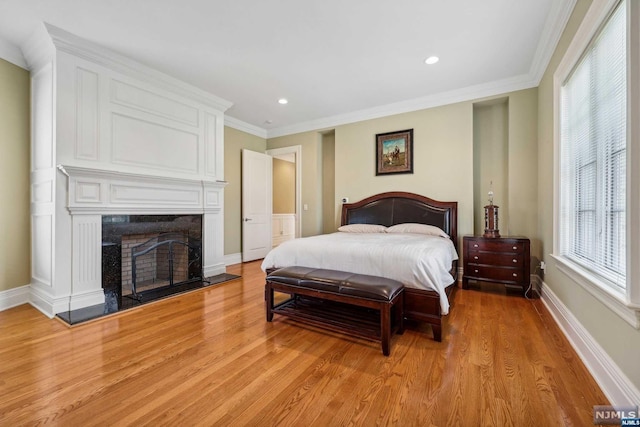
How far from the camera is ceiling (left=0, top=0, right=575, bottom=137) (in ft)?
7.70

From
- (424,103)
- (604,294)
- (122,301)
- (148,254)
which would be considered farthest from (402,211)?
(122,301)

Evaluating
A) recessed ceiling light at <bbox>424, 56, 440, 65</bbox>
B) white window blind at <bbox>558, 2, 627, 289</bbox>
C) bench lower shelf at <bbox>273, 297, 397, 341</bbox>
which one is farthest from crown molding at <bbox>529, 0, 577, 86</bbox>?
bench lower shelf at <bbox>273, 297, 397, 341</bbox>

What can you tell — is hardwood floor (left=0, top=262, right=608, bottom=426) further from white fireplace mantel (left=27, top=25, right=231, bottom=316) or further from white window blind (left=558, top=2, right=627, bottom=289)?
white window blind (left=558, top=2, right=627, bottom=289)

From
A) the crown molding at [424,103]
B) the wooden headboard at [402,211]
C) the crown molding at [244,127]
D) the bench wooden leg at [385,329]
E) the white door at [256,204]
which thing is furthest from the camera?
the white door at [256,204]

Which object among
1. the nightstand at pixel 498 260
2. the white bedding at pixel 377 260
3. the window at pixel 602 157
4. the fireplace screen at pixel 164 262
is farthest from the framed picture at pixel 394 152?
the fireplace screen at pixel 164 262

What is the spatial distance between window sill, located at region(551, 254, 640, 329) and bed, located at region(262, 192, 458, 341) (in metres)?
0.87

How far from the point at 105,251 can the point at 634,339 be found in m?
4.18

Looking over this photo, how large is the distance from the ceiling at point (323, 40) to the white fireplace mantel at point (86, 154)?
234 millimetres

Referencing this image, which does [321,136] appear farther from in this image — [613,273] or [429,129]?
[613,273]

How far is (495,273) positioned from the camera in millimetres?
3303

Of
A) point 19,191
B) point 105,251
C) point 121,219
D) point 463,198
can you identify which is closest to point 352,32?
point 463,198

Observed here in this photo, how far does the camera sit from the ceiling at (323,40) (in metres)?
2.35

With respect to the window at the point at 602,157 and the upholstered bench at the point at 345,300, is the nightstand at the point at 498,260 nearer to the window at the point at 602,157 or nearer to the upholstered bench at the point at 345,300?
the window at the point at 602,157

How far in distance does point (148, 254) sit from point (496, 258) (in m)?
4.35
